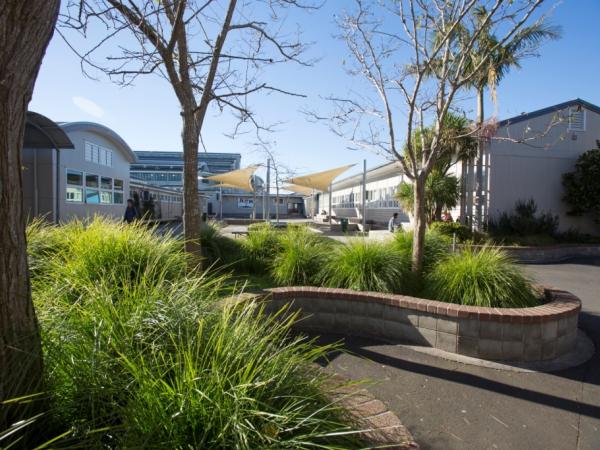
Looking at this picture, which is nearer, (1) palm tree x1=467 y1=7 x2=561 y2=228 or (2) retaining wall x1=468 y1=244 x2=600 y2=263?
(1) palm tree x1=467 y1=7 x2=561 y2=228

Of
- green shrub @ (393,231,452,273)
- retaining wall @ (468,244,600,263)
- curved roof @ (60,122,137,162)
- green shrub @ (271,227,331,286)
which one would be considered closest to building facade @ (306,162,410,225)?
retaining wall @ (468,244,600,263)

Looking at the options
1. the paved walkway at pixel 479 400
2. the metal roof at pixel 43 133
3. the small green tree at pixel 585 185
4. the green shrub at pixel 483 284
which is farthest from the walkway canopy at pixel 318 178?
the paved walkway at pixel 479 400

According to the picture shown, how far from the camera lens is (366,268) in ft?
18.4

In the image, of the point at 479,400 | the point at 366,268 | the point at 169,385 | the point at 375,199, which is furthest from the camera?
the point at 375,199

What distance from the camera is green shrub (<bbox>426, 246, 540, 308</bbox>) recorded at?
4863 mm

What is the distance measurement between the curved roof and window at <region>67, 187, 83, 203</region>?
8.40 ft

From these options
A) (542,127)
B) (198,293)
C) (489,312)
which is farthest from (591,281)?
(198,293)

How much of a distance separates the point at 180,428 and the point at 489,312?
3559 millimetres

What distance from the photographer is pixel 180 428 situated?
170 centimetres

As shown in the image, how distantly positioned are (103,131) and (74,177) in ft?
10.8

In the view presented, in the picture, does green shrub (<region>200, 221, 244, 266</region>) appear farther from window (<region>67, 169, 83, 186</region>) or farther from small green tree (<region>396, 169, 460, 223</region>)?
window (<region>67, 169, 83, 186</region>)

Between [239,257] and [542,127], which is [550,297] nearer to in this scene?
[239,257]

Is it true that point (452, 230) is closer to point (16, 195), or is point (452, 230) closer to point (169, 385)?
point (169, 385)

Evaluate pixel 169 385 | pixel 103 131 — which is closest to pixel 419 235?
pixel 169 385
